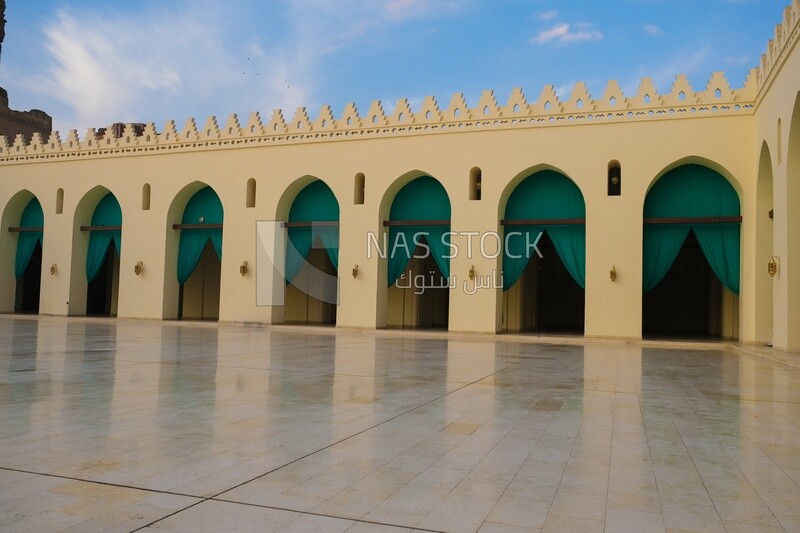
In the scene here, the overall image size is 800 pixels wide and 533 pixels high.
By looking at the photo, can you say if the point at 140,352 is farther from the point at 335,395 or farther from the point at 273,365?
the point at 335,395

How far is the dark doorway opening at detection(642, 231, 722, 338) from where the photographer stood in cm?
1941

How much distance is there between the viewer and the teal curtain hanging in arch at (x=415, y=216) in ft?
51.9

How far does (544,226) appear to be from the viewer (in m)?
15.1

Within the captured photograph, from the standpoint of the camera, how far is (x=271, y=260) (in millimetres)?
17125

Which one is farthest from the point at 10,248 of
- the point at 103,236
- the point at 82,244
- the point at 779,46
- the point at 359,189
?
the point at 779,46

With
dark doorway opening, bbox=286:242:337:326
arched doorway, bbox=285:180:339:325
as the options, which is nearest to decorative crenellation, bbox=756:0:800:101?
arched doorway, bbox=285:180:339:325

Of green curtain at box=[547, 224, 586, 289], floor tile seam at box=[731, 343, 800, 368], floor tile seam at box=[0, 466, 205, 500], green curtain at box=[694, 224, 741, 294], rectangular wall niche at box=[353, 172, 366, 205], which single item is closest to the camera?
floor tile seam at box=[0, 466, 205, 500]

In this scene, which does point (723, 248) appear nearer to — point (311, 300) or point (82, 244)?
point (311, 300)

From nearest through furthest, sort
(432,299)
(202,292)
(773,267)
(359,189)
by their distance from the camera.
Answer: (773,267) → (359,189) → (432,299) → (202,292)

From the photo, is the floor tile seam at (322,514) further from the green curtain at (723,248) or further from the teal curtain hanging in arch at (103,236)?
the teal curtain hanging in arch at (103,236)

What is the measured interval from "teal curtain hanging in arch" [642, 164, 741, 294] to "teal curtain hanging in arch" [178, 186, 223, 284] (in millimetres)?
10778

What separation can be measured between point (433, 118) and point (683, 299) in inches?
394

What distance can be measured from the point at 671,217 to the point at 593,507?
12.4 meters

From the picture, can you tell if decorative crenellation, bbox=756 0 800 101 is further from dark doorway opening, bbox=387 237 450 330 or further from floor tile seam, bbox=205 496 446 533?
floor tile seam, bbox=205 496 446 533
